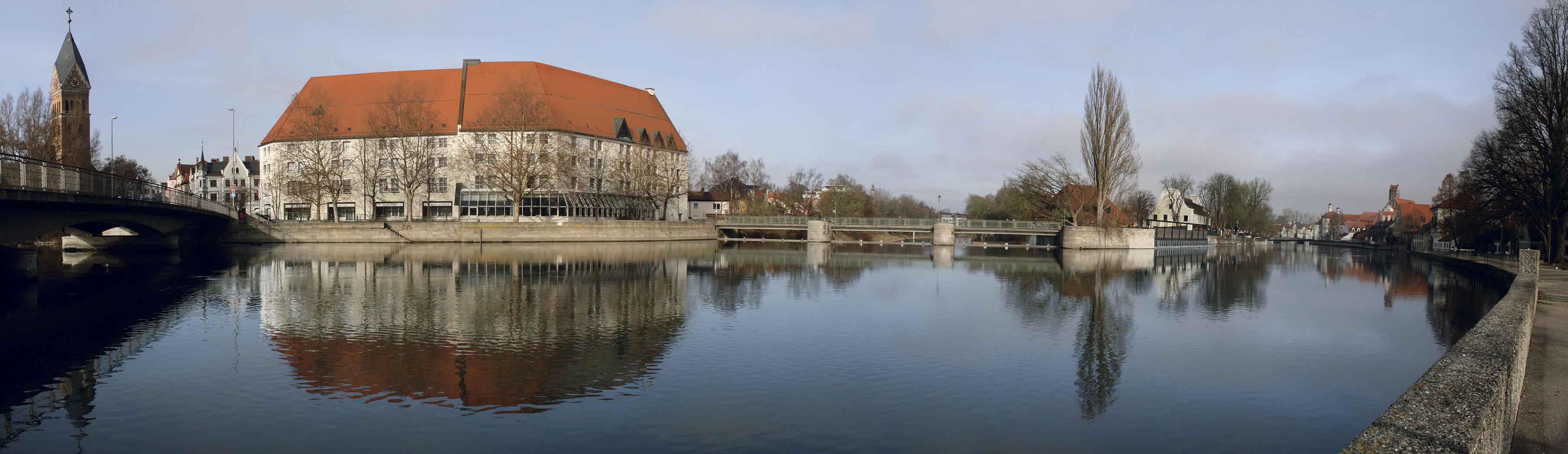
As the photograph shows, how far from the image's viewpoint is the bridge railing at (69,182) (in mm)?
24234

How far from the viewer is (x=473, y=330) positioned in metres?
16.4

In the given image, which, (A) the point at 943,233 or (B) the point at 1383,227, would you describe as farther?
(B) the point at 1383,227

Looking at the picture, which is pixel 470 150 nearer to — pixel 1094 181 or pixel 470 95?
pixel 470 95

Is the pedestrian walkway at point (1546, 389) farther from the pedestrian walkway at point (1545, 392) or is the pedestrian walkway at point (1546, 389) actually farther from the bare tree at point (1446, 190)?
the bare tree at point (1446, 190)

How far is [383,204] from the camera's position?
76438mm

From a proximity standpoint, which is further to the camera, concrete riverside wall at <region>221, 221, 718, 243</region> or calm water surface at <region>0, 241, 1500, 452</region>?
concrete riverside wall at <region>221, 221, 718, 243</region>

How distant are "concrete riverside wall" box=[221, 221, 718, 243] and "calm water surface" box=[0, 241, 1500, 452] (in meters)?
26.5

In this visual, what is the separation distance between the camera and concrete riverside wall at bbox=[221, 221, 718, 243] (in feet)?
179

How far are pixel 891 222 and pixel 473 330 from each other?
61.7m

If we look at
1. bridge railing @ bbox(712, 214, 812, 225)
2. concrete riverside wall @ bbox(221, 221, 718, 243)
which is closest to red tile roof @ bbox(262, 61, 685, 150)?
bridge railing @ bbox(712, 214, 812, 225)

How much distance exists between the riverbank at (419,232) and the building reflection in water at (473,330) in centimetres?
2255

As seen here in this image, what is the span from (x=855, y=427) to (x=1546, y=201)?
148 ft

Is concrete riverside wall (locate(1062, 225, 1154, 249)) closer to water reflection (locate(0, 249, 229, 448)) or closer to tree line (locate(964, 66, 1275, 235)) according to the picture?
tree line (locate(964, 66, 1275, 235))

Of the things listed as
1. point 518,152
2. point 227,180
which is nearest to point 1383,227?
point 518,152
